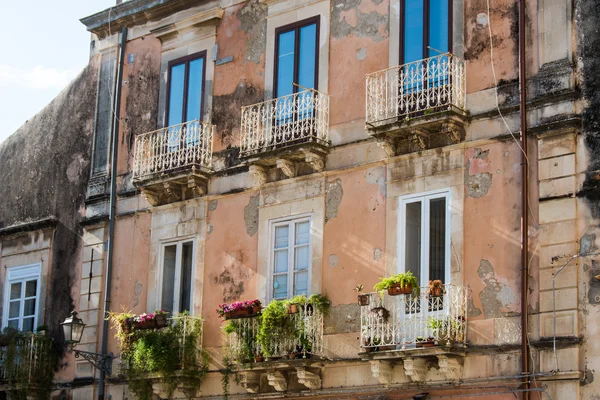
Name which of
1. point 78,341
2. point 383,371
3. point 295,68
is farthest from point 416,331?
point 78,341

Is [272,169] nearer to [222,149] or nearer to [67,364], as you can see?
[222,149]

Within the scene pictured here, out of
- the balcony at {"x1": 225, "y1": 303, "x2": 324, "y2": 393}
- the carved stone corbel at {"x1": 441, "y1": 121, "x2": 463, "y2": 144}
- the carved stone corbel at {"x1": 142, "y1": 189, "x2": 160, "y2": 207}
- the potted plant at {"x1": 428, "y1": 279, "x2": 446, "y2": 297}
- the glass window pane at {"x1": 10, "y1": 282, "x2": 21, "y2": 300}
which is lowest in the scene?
the balcony at {"x1": 225, "y1": 303, "x2": 324, "y2": 393}

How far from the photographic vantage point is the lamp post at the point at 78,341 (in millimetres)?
20266

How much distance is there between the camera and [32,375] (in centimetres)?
2239

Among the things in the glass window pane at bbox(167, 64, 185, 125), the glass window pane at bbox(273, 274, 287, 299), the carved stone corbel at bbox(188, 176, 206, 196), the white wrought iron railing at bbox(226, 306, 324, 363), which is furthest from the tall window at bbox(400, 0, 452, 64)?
the glass window pane at bbox(167, 64, 185, 125)

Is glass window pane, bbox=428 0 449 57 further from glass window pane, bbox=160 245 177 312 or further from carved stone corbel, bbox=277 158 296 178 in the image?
glass window pane, bbox=160 245 177 312

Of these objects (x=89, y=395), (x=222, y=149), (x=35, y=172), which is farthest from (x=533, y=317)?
(x=35, y=172)

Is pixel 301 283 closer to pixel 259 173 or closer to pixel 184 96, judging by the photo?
pixel 259 173

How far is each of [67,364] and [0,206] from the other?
432cm

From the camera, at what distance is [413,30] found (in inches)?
738

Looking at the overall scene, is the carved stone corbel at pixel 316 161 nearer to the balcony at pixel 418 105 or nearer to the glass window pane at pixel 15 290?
the balcony at pixel 418 105

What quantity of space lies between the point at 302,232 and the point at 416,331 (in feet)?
10.7

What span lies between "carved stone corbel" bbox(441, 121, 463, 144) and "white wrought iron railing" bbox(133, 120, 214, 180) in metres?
4.97

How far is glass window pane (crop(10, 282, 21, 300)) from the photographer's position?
24.0 m
